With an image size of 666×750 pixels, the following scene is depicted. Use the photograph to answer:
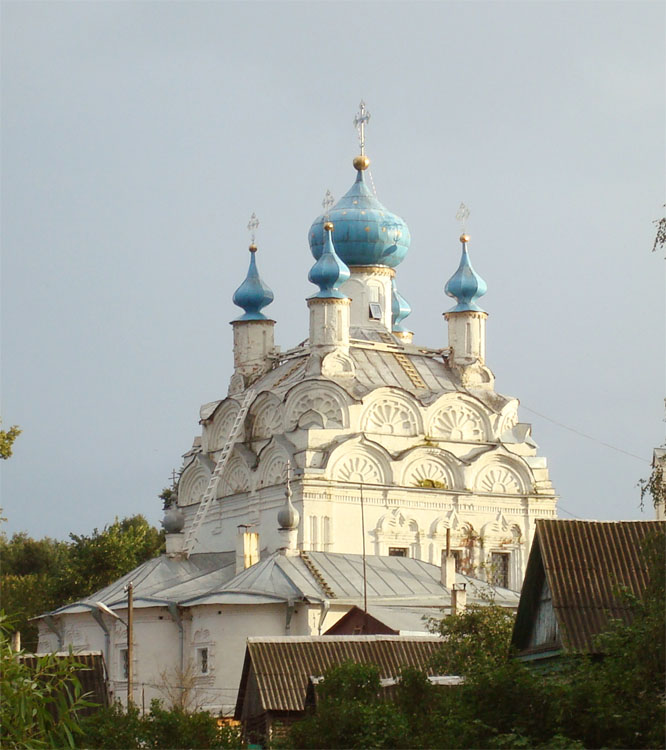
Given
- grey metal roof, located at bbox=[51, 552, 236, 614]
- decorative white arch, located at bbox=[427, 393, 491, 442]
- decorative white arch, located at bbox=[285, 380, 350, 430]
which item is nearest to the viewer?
grey metal roof, located at bbox=[51, 552, 236, 614]

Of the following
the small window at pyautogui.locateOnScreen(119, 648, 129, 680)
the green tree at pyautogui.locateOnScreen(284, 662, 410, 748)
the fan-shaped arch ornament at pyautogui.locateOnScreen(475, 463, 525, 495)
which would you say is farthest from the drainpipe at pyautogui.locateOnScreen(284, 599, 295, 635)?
the green tree at pyautogui.locateOnScreen(284, 662, 410, 748)

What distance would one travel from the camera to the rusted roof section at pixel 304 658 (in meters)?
20.7

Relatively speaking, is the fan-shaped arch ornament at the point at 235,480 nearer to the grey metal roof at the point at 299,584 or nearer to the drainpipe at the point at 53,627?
the grey metal roof at the point at 299,584

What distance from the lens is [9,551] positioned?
50.9 metres

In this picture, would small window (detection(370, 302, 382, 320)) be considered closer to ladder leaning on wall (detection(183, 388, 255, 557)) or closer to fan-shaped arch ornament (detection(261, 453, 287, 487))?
ladder leaning on wall (detection(183, 388, 255, 557))

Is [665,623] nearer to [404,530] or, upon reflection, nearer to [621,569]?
[621,569]

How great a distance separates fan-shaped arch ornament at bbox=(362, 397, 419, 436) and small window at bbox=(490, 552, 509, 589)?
103 inches

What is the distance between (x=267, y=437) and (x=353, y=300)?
380cm

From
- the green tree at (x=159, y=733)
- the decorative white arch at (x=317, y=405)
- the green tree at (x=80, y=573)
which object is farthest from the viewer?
the green tree at (x=80, y=573)

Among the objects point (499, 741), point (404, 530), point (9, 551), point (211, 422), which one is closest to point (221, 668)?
point (404, 530)

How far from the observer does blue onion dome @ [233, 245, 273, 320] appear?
1441 inches

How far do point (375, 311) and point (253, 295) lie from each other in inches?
93.1

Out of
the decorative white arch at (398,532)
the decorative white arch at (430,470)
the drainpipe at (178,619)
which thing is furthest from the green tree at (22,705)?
the decorative white arch at (430,470)

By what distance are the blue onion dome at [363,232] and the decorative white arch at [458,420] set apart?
12.1 feet
